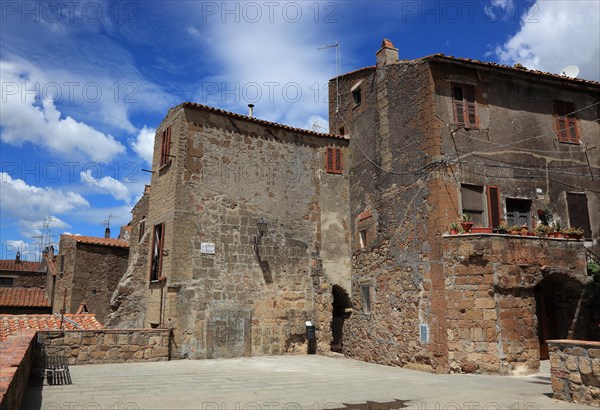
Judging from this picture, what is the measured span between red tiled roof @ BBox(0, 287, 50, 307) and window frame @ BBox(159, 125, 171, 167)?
56.9 feet

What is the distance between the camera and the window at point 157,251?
15.1 meters

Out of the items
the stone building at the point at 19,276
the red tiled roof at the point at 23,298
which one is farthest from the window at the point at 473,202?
the stone building at the point at 19,276

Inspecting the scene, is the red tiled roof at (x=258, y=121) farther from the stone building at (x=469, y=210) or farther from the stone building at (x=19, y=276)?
the stone building at (x=19, y=276)

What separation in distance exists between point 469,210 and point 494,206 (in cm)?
89

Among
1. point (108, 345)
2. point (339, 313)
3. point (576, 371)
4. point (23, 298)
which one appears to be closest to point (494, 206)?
point (576, 371)

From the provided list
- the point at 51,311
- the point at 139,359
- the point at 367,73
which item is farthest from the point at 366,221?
the point at 51,311

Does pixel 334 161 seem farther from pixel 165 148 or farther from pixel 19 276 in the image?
pixel 19 276

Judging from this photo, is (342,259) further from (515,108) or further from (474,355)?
(515,108)

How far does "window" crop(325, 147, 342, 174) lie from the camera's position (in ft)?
59.4

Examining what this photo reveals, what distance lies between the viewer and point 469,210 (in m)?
14.0

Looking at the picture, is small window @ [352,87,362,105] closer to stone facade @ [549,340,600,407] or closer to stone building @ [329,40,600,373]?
stone building @ [329,40,600,373]

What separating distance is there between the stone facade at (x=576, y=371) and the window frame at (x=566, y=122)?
968 cm

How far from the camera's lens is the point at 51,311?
2728 centimetres

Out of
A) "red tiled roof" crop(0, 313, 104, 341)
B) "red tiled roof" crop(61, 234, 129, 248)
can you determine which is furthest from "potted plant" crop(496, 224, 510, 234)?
"red tiled roof" crop(61, 234, 129, 248)
